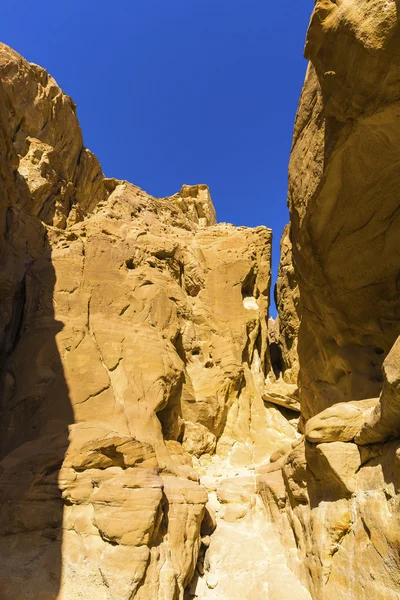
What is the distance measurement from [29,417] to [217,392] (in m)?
7.83

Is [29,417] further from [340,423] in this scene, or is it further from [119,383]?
[340,423]

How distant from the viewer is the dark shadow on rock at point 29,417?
7.98 meters

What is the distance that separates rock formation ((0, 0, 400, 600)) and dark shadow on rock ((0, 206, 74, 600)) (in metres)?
0.05

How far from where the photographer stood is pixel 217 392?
57.3 ft

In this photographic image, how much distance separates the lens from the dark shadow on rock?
7984 millimetres

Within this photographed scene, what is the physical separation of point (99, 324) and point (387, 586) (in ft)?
39.0

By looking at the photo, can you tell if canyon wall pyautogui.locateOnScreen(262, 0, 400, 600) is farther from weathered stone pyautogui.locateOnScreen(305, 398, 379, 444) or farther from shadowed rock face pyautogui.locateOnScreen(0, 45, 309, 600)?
shadowed rock face pyautogui.locateOnScreen(0, 45, 309, 600)

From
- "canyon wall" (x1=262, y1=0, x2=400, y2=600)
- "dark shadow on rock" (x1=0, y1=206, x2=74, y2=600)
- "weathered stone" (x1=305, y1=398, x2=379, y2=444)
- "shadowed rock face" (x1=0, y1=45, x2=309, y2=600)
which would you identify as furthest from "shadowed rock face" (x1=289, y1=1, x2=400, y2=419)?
"dark shadow on rock" (x1=0, y1=206, x2=74, y2=600)

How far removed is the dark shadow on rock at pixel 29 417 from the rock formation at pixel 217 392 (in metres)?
0.05

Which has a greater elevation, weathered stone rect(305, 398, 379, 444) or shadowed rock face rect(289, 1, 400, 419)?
shadowed rock face rect(289, 1, 400, 419)

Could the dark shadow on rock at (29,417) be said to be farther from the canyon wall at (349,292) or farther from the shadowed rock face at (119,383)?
the canyon wall at (349,292)

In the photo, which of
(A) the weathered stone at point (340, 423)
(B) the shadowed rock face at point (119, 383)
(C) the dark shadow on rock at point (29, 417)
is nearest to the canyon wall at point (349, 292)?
(A) the weathered stone at point (340, 423)

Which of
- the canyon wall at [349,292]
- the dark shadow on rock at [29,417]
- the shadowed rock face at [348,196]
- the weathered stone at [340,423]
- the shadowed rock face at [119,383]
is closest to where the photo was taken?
the canyon wall at [349,292]

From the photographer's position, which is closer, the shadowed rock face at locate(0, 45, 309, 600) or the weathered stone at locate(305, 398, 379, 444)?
the weathered stone at locate(305, 398, 379, 444)
